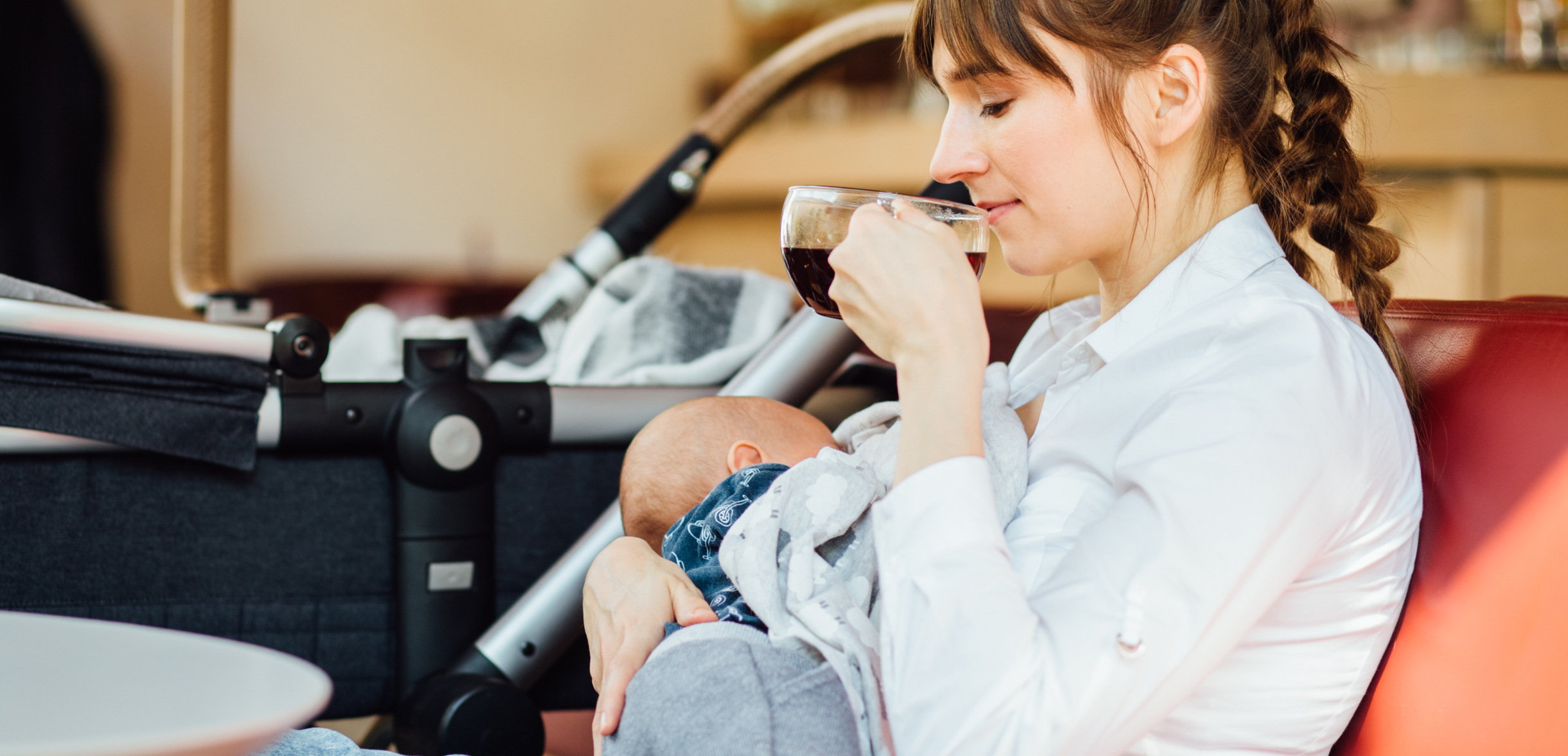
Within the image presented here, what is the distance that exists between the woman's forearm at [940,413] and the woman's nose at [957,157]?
21 centimetres

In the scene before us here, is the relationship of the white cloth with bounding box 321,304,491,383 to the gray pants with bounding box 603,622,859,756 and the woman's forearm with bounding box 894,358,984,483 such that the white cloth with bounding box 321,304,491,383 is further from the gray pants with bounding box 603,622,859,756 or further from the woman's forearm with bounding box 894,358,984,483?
the woman's forearm with bounding box 894,358,984,483

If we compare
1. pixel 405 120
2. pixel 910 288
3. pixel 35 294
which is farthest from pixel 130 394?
pixel 405 120

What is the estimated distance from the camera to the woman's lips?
88cm

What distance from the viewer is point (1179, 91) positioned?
857 mm

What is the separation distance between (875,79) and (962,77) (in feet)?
14.3

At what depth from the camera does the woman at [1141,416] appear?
2.13 ft

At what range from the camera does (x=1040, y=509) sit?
81 centimetres

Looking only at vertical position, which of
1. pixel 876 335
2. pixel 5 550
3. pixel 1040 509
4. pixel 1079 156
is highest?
pixel 1079 156

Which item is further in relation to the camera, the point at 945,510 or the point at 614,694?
the point at 614,694

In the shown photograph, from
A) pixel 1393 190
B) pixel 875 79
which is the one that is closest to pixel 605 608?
pixel 1393 190

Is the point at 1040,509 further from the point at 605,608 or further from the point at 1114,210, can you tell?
the point at 605,608

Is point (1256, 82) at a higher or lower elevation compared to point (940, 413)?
higher

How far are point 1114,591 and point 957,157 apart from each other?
0.37 metres

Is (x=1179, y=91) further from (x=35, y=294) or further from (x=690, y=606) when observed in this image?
(x=35, y=294)
